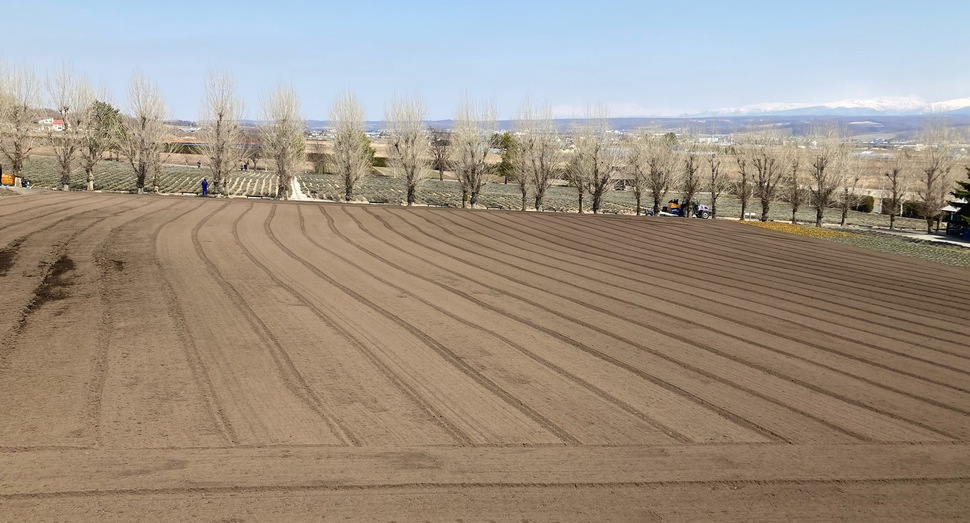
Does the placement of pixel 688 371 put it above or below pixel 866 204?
below

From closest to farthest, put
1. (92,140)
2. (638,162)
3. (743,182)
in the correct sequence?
(92,140)
(743,182)
(638,162)

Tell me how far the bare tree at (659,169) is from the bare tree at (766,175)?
794 centimetres

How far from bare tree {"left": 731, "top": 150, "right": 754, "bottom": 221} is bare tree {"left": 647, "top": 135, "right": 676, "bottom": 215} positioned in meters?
6.35

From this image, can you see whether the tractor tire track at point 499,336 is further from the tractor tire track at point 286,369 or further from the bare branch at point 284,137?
the bare branch at point 284,137

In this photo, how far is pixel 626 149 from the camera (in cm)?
7531

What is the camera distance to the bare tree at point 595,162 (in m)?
61.0

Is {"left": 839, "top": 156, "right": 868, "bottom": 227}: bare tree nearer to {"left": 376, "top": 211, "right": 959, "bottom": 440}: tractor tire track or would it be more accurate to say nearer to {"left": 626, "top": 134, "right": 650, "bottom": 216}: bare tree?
{"left": 626, "top": 134, "right": 650, "bottom": 216}: bare tree

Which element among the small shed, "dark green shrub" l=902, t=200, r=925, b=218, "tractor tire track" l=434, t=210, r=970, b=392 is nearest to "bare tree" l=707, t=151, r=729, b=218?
the small shed

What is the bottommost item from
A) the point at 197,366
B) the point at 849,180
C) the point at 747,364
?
the point at 747,364

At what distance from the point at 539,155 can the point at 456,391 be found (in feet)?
171

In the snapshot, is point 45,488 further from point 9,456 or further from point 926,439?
point 926,439

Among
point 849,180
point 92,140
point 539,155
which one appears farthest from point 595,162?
point 92,140

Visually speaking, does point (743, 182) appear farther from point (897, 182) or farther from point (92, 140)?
point (92, 140)

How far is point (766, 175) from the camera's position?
67.9 meters
